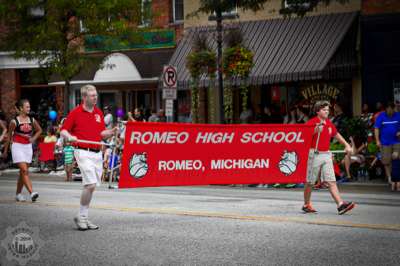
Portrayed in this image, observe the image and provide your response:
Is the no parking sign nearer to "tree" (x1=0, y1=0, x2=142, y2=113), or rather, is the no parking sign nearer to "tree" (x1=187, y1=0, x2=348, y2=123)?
"tree" (x1=187, y1=0, x2=348, y2=123)

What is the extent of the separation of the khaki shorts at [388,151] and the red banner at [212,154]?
6313 millimetres

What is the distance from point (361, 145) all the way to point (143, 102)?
12.9m

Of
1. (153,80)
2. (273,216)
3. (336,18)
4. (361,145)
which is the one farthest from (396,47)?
(273,216)

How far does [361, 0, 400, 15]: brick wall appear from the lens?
24.6 meters

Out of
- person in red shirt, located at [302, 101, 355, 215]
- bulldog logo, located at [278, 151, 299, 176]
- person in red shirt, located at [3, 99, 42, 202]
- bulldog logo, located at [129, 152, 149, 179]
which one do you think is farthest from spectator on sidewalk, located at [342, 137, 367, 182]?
bulldog logo, located at [129, 152, 149, 179]

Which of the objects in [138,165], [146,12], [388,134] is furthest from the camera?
[146,12]

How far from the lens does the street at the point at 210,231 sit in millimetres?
8789

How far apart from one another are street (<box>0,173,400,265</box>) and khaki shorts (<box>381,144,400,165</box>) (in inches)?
123

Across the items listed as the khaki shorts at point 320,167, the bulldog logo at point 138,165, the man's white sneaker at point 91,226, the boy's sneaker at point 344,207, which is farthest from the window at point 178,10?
the man's white sneaker at point 91,226

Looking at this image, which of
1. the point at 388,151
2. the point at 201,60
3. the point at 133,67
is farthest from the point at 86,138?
the point at 133,67

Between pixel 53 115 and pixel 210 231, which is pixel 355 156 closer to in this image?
pixel 210 231

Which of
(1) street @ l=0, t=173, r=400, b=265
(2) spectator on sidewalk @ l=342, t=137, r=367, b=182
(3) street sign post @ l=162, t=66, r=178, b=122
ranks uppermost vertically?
(3) street sign post @ l=162, t=66, r=178, b=122

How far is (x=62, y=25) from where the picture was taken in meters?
26.8

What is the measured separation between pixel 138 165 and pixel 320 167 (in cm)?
286
